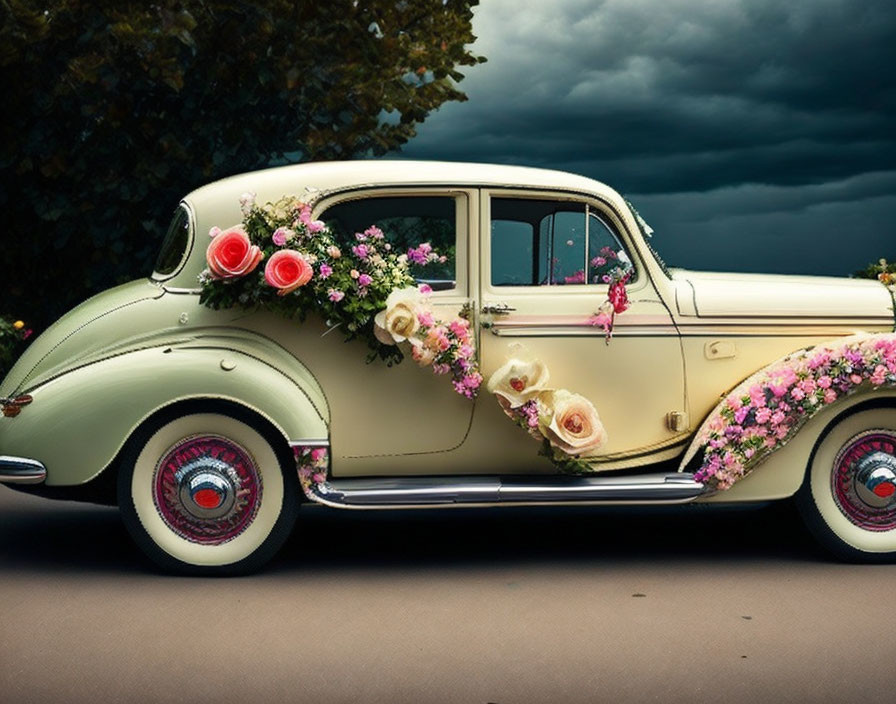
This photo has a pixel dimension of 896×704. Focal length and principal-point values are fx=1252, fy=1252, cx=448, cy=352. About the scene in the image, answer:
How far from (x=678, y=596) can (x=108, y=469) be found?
2801 millimetres

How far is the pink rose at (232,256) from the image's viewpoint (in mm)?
6000

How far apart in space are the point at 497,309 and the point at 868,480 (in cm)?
205

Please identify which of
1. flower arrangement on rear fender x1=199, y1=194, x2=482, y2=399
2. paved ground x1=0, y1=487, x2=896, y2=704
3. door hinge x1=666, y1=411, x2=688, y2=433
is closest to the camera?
paved ground x1=0, y1=487, x2=896, y2=704

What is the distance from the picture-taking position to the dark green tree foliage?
12039 millimetres

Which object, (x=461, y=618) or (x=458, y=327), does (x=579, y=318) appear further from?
(x=461, y=618)

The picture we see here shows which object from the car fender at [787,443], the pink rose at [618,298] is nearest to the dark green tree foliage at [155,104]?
the pink rose at [618,298]

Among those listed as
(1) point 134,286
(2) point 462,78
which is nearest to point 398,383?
(1) point 134,286

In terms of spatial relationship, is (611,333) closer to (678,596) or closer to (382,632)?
(678,596)

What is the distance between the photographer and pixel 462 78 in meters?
14.2

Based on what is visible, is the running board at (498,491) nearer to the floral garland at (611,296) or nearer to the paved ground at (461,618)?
the paved ground at (461,618)

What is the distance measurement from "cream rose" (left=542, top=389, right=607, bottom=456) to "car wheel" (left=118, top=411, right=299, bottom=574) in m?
1.29

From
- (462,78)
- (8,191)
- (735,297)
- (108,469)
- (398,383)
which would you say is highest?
(462,78)

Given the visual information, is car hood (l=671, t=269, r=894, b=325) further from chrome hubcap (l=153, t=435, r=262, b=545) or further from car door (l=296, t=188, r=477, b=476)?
chrome hubcap (l=153, t=435, r=262, b=545)

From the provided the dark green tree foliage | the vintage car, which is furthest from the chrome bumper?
the dark green tree foliage
